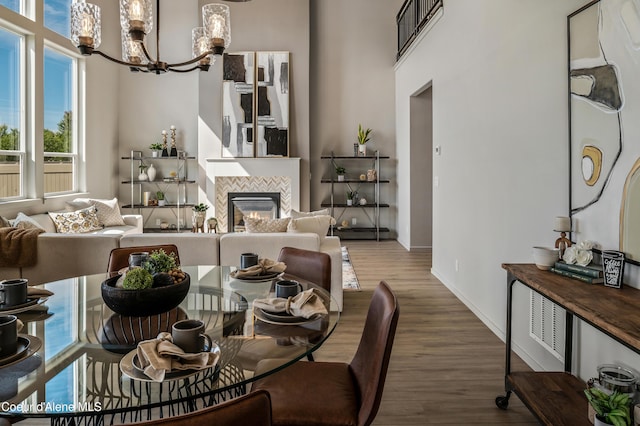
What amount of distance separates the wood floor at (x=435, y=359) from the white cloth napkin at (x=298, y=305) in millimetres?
978

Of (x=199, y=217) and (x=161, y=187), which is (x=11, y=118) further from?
(x=161, y=187)

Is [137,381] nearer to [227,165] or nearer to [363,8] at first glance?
[227,165]

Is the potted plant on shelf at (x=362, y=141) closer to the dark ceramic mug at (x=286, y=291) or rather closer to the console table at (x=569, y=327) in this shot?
the console table at (x=569, y=327)

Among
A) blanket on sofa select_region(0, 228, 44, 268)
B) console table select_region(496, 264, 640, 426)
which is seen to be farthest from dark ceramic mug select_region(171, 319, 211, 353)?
blanket on sofa select_region(0, 228, 44, 268)

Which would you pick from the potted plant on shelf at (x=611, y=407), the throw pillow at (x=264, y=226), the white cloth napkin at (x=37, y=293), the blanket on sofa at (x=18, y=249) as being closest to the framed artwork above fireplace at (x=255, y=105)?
the throw pillow at (x=264, y=226)

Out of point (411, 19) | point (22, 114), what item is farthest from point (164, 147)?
point (411, 19)

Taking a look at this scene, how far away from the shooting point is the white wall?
8.67 feet

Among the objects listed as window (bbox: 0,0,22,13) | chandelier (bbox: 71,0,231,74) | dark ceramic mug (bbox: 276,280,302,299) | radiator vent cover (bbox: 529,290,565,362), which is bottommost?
radiator vent cover (bbox: 529,290,565,362)

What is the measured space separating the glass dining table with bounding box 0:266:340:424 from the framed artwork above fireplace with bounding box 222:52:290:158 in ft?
19.0

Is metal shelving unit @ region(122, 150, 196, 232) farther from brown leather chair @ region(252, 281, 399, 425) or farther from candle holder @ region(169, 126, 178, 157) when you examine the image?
brown leather chair @ region(252, 281, 399, 425)

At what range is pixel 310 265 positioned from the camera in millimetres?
2514

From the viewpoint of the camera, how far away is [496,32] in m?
3.47

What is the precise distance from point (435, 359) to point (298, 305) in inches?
69.9

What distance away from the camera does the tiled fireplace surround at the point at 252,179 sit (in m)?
7.70
